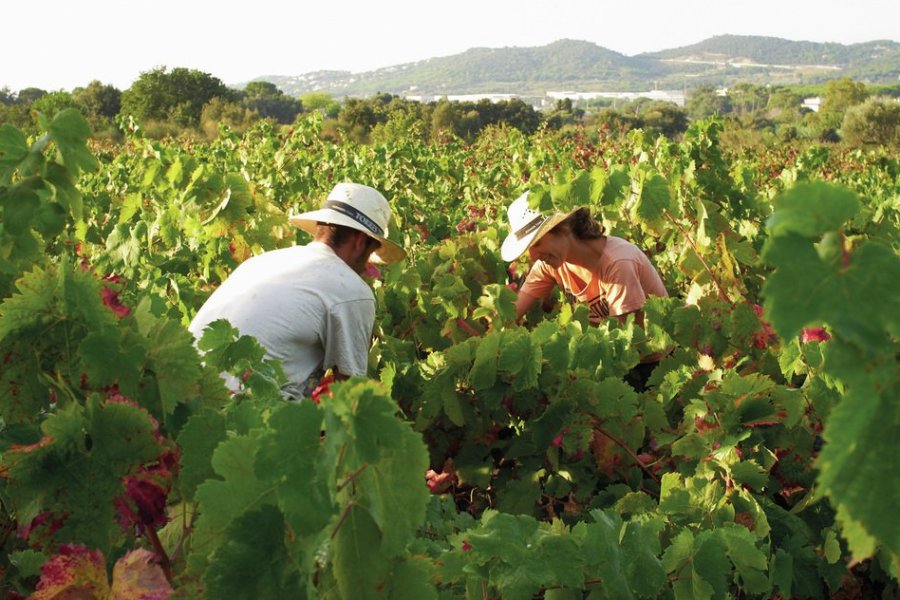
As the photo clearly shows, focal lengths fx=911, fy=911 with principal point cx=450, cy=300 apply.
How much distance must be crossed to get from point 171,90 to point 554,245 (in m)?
59.2

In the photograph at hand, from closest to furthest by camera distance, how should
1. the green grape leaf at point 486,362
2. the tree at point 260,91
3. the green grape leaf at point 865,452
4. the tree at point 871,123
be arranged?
the green grape leaf at point 865,452 < the green grape leaf at point 486,362 < the tree at point 871,123 < the tree at point 260,91

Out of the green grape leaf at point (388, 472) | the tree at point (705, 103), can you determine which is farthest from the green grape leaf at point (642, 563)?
the tree at point (705, 103)

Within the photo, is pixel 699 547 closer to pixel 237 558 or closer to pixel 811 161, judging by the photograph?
pixel 237 558

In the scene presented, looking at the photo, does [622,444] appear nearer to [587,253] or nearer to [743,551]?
[743,551]

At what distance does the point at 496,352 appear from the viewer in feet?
8.69

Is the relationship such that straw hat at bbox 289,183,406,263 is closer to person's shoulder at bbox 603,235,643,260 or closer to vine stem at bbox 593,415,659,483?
person's shoulder at bbox 603,235,643,260

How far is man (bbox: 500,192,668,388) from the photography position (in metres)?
4.03

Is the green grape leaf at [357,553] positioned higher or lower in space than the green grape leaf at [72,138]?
lower

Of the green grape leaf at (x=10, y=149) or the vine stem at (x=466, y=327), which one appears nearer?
the green grape leaf at (x=10, y=149)

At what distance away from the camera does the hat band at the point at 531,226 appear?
4.11 meters

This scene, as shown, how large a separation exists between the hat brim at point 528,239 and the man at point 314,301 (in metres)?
0.75

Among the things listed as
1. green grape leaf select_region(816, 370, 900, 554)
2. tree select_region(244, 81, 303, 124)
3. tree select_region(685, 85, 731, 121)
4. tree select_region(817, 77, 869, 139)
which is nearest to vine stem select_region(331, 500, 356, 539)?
green grape leaf select_region(816, 370, 900, 554)

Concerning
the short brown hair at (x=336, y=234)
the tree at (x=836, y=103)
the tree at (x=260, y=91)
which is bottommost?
the tree at (x=836, y=103)

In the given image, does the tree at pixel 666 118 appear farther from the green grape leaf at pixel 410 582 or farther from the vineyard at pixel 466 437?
the green grape leaf at pixel 410 582
